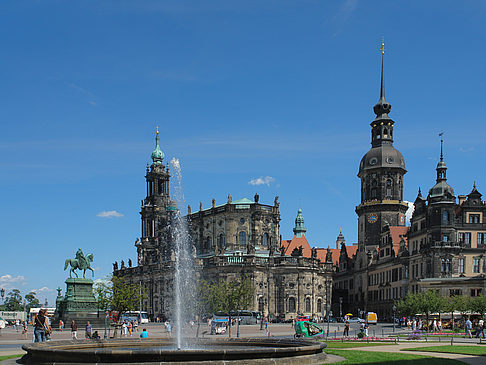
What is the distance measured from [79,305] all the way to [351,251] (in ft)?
256

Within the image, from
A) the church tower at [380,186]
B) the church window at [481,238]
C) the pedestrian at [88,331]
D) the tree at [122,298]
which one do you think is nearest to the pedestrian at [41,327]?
the pedestrian at [88,331]

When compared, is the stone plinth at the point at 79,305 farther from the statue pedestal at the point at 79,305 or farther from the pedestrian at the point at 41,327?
the pedestrian at the point at 41,327

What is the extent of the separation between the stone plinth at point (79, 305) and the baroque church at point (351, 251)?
3118cm

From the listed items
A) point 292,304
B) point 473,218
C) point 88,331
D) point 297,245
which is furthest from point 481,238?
point 88,331

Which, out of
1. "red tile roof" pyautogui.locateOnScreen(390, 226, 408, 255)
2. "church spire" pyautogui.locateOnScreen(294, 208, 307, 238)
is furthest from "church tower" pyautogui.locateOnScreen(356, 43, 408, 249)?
"church spire" pyautogui.locateOnScreen(294, 208, 307, 238)

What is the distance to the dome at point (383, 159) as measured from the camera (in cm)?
10881

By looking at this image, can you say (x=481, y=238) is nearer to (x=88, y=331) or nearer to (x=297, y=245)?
(x=297, y=245)

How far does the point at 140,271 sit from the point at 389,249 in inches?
1971

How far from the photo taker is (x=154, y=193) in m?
132

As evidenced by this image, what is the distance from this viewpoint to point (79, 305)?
60.8 meters

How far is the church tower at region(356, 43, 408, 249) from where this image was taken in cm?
10812

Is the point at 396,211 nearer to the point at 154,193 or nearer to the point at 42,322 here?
the point at 154,193

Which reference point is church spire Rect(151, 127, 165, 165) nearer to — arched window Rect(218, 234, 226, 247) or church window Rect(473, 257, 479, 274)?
arched window Rect(218, 234, 226, 247)

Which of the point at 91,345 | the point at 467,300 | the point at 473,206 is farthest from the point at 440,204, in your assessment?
the point at 91,345
